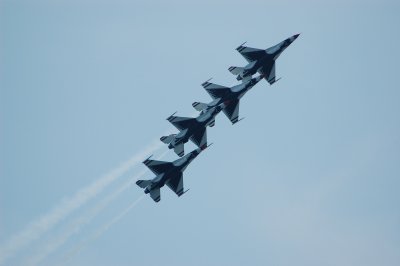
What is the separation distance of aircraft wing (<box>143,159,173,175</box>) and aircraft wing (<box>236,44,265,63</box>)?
2677cm

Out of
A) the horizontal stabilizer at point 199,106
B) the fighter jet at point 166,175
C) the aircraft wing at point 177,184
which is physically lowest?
the aircraft wing at point 177,184

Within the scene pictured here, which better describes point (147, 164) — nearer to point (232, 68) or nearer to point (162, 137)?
point (162, 137)

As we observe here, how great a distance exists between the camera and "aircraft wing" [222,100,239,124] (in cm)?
15462

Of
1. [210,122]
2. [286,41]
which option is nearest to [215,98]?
[210,122]

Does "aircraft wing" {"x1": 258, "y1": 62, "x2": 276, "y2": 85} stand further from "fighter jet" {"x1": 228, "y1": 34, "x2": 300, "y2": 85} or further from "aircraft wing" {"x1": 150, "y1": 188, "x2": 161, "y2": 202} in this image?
"aircraft wing" {"x1": 150, "y1": 188, "x2": 161, "y2": 202}

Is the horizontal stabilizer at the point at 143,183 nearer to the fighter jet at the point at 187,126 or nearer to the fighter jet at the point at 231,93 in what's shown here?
the fighter jet at the point at 187,126

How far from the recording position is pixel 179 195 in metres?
152

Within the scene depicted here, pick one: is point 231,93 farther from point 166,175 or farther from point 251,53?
point 166,175

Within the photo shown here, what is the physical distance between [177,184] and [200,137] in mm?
10519

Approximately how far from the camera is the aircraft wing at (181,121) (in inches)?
5925

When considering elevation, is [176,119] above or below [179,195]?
above

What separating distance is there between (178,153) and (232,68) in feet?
67.2

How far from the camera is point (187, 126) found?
494 ft

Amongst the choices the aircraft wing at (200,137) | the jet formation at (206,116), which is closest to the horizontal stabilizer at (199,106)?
the jet formation at (206,116)
